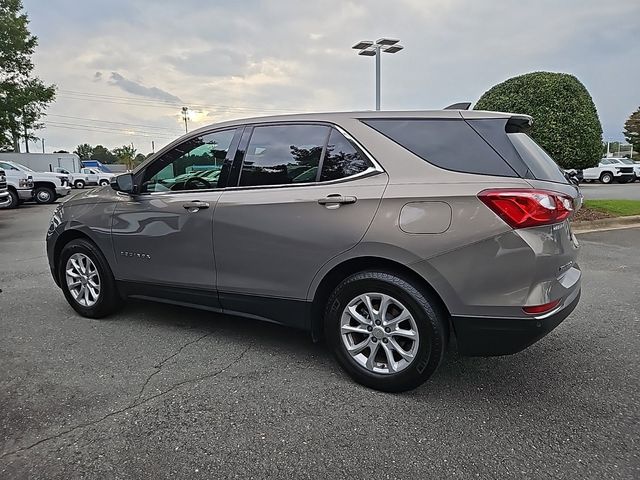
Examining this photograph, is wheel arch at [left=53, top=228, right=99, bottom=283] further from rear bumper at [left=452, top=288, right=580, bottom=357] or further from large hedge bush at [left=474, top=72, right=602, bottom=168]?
large hedge bush at [left=474, top=72, right=602, bottom=168]

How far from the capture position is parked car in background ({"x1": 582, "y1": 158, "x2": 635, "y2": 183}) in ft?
88.9

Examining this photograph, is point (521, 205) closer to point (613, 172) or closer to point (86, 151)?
point (613, 172)

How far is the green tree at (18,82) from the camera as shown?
22.5 m

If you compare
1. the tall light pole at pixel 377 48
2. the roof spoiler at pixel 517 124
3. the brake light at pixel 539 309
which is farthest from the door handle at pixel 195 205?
the tall light pole at pixel 377 48

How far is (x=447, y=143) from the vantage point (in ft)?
9.20

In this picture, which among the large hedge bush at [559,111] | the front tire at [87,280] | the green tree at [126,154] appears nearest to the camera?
the front tire at [87,280]

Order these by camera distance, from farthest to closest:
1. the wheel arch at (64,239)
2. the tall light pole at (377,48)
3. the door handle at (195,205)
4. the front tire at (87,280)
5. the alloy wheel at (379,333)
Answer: the tall light pole at (377,48), the wheel arch at (64,239), the front tire at (87,280), the door handle at (195,205), the alloy wheel at (379,333)

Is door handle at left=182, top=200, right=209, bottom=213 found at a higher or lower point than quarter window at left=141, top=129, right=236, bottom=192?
lower

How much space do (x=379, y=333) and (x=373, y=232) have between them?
62 cm

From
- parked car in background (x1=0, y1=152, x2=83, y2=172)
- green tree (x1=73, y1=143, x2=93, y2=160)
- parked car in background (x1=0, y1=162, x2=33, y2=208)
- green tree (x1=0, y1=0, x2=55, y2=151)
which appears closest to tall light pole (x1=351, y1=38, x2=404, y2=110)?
parked car in background (x1=0, y1=162, x2=33, y2=208)

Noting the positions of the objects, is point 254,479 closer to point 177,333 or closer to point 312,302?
point 312,302

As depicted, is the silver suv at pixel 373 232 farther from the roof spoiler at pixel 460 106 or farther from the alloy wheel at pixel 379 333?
the roof spoiler at pixel 460 106

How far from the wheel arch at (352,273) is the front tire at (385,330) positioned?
4 centimetres

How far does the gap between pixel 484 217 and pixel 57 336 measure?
3.41m
